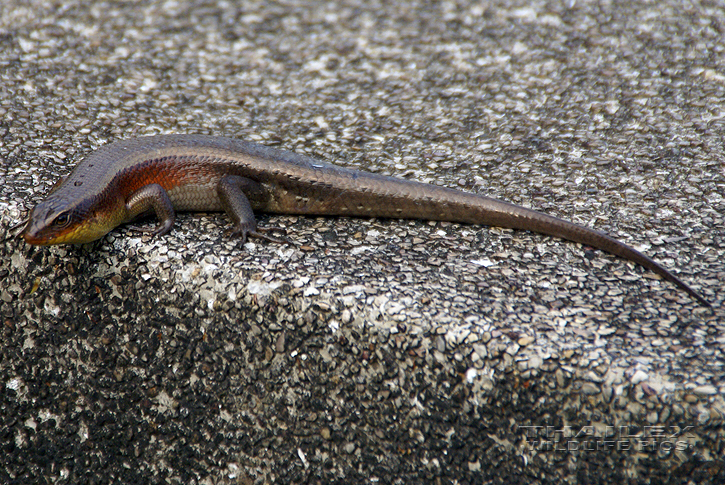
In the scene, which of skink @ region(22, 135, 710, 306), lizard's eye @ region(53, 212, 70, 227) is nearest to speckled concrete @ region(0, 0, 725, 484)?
skink @ region(22, 135, 710, 306)

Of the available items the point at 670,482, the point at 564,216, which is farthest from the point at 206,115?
the point at 670,482

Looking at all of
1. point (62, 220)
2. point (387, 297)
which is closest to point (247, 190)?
point (62, 220)

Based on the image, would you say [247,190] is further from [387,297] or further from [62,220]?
[387,297]

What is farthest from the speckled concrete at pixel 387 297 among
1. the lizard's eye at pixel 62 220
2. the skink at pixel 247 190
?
the lizard's eye at pixel 62 220

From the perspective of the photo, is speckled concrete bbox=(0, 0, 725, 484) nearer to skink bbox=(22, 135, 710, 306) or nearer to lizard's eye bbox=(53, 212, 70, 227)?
skink bbox=(22, 135, 710, 306)

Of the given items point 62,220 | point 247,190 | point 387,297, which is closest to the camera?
point 387,297

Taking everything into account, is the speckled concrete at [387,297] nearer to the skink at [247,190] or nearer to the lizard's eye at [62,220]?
the skink at [247,190]

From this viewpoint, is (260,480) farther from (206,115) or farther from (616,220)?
(206,115)
